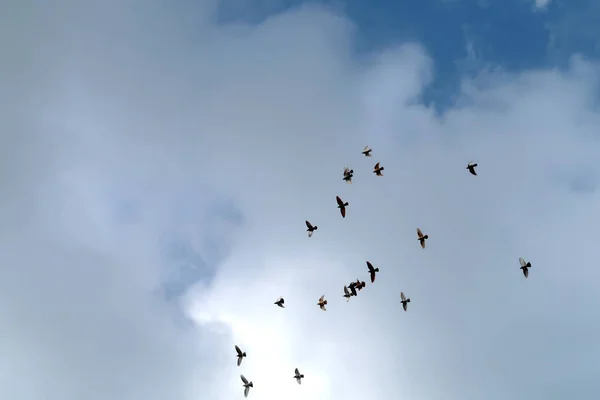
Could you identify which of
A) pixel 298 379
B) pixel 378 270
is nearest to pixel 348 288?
pixel 378 270

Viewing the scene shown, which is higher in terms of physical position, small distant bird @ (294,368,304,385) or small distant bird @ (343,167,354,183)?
small distant bird @ (343,167,354,183)

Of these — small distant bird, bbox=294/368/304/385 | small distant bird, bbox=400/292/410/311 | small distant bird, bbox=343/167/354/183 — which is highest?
small distant bird, bbox=343/167/354/183

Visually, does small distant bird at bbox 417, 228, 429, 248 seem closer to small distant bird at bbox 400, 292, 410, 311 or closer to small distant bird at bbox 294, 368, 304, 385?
small distant bird at bbox 400, 292, 410, 311

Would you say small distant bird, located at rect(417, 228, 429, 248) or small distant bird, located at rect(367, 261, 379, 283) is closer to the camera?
small distant bird, located at rect(367, 261, 379, 283)

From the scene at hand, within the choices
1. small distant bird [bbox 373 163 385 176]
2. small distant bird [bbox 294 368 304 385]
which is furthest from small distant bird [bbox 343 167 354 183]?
small distant bird [bbox 294 368 304 385]

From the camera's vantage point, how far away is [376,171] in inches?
5344

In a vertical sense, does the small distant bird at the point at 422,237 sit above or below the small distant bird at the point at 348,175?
below

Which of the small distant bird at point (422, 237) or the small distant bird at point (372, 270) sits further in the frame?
the small distant bird at point (422, 237)

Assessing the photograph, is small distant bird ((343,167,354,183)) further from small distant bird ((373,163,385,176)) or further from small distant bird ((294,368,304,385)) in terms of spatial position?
small distant bird ((294,368,304,385))

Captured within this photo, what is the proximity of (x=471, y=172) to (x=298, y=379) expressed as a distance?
72384 mm

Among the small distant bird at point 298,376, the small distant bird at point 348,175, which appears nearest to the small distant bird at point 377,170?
the small distant bird at point 348,175

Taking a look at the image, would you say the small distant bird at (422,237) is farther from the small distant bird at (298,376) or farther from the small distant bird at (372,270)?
the small distant bird at (298,376)

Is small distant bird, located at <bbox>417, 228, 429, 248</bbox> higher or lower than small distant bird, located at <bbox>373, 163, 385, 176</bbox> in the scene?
lower

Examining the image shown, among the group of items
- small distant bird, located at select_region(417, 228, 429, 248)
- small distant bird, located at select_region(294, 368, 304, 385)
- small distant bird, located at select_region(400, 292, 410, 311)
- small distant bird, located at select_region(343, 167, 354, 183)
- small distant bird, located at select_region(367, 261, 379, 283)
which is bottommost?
small distant bird, located at select_region(294, 368, 304, 385)
